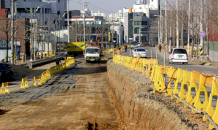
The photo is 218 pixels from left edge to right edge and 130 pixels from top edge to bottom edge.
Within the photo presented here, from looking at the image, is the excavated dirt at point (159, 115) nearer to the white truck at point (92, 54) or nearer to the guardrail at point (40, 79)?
the guardrail at point (40, 79)

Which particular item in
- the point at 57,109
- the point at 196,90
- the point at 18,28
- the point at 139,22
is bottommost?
the point at 57,109

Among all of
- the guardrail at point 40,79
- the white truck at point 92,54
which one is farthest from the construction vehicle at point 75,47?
the guardrail at point 40,79

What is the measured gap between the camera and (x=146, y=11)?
143 meters

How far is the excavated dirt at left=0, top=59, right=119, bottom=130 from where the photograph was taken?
496 inches

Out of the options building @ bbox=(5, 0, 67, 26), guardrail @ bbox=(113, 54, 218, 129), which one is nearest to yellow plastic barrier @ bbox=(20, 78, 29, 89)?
guardrail @ bbox=(113, 54, 218, 129)

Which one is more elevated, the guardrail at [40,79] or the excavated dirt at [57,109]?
the guardrail at [40,79]

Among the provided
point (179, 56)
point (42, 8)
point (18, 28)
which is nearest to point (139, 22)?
point (42, 8)

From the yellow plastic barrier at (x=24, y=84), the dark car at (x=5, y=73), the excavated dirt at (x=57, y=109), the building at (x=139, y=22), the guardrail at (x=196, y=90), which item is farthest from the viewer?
the building at (x=139, y=22)

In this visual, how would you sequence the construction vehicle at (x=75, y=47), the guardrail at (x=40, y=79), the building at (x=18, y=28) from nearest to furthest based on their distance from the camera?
the guardrail at (x=40, y=79) < the building at (x=18, y=28) < the construction vehicle at (x=75, y=47)

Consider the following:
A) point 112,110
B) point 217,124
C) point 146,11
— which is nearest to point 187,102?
point 217,124

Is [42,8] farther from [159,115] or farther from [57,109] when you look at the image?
[159,115]

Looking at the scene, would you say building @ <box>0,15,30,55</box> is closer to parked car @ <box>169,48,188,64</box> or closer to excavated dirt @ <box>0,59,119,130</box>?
parked car @ <box>169,48,188,64</box>

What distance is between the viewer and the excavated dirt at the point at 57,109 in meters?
12.6

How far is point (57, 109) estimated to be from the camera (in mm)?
15844
